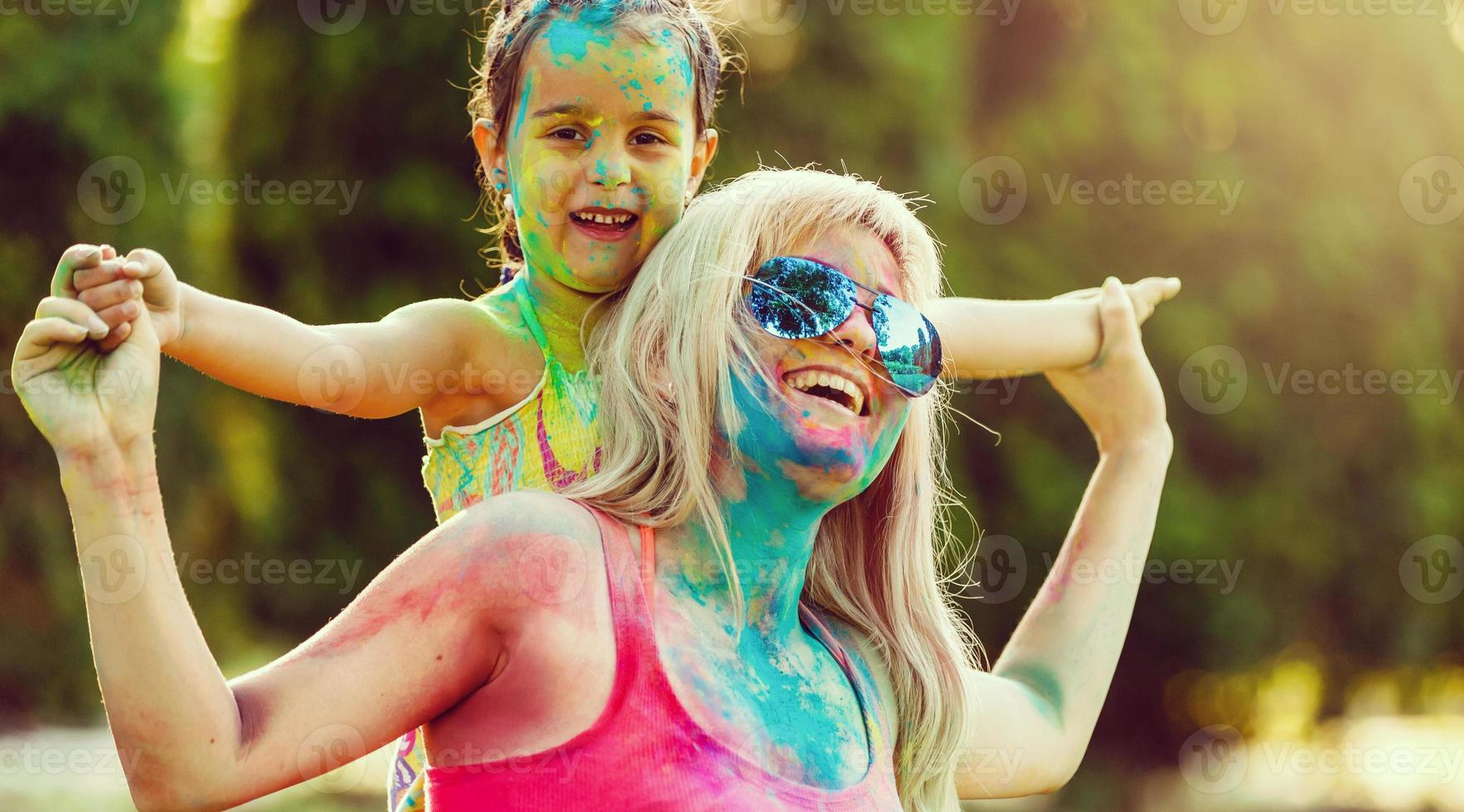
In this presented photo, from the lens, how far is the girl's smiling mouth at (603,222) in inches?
106

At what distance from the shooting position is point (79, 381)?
1683mm

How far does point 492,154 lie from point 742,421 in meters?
1.13

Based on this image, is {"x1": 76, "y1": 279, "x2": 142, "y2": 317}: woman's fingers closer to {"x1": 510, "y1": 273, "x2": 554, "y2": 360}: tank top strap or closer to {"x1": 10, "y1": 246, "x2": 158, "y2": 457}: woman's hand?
{"x1": 10, "y1": 246, "x2": 158, "y2": 457}: woman's hand

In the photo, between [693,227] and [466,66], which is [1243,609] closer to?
[466,66]

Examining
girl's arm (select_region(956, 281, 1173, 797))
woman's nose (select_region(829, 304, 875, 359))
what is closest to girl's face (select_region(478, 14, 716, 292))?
woman's nose (select_region(829, 304, 875, 359))

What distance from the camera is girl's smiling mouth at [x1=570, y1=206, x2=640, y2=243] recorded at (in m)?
2.68

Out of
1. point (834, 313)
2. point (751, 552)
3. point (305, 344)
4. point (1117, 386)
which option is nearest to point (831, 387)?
point (834, 313)

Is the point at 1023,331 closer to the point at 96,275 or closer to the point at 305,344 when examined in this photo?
the point at 305,344

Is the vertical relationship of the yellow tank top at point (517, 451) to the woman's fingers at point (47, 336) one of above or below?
above

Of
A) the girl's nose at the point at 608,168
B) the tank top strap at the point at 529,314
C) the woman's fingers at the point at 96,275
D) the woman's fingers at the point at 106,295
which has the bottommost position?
the woman's fingers at the point at 106,295

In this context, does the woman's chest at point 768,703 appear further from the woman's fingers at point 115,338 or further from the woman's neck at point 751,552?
the woman's fingers at point 115,338

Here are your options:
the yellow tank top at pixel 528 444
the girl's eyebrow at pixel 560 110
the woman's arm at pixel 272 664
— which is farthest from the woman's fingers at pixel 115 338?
the girl's eyebrow at pixel 560 110

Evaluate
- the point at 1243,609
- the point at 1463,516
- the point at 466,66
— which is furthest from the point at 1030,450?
the point at 466,66

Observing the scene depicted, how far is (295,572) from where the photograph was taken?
7.21 meters
